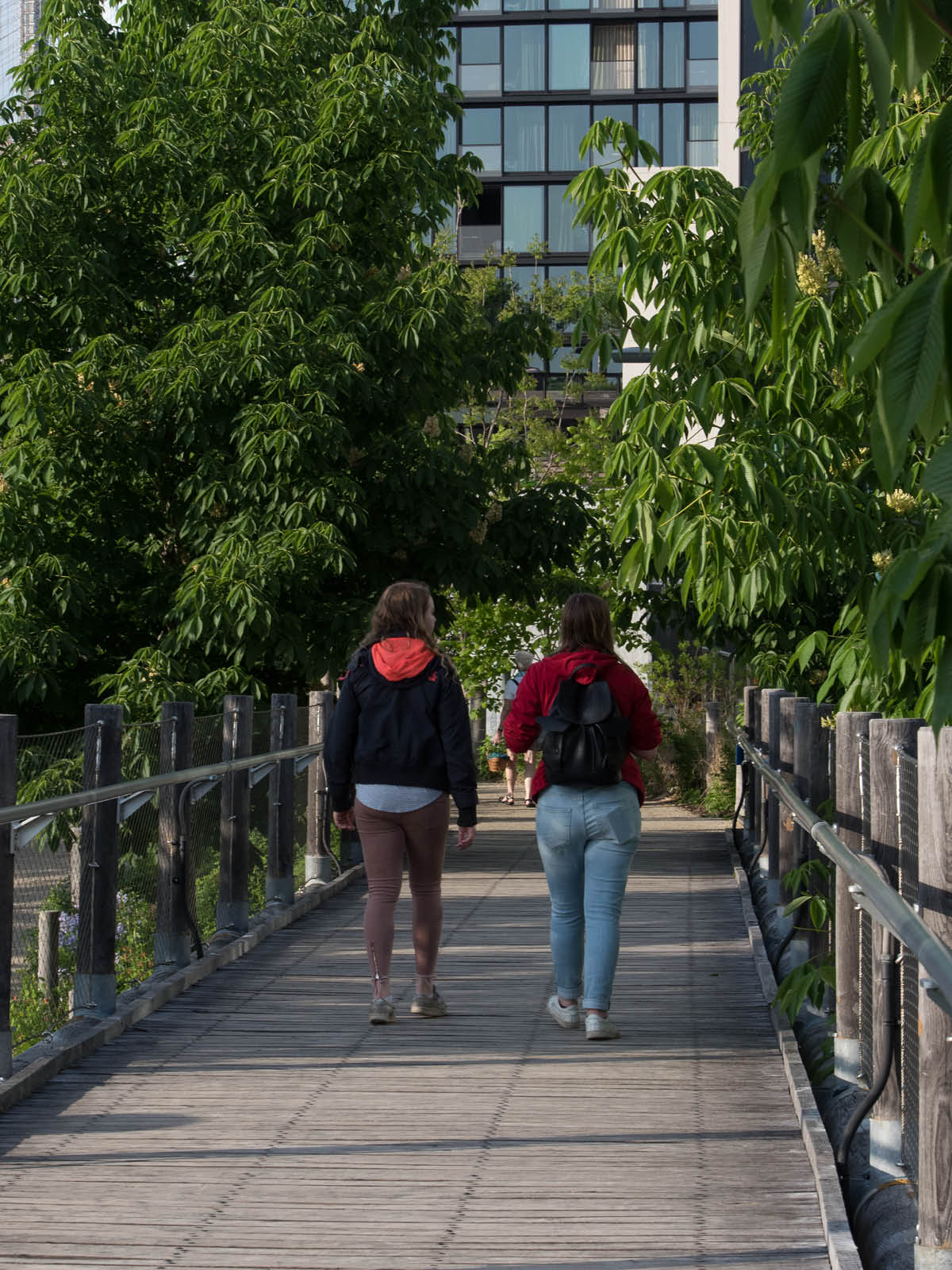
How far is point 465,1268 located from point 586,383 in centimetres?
3240

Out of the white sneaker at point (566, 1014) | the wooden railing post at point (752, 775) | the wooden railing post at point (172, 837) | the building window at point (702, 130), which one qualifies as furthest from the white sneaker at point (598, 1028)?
the building window at point (702, 130)

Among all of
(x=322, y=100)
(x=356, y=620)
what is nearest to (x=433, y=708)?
(x=356, y=620)

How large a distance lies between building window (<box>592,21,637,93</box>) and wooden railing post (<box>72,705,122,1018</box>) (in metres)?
46.7

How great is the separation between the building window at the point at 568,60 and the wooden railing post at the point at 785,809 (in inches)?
1722

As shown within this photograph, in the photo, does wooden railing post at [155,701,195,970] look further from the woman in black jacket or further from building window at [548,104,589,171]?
building window at [548,104,589,171]

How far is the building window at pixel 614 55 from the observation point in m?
50.8

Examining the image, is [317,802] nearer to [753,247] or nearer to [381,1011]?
[381,1011]

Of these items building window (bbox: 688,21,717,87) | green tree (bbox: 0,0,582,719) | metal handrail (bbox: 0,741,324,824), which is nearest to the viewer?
metal handrail (bbox: 0,741,324,824)

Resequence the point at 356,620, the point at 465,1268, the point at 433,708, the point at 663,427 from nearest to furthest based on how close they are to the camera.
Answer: the point at 465,1268 → the point at 663,427 → the point at 433,708 → the point at 356,620

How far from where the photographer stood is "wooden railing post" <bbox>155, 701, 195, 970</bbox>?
870 centimetres

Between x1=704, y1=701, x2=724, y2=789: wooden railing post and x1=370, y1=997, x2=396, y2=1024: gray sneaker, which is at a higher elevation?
x1=704, y1=701, x2=724, y2=789: wooden railing post

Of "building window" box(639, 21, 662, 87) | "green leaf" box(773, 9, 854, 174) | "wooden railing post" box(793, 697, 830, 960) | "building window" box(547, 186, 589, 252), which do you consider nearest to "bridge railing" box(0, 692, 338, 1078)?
"wooden railing post" box(793, 697, 830, 960)

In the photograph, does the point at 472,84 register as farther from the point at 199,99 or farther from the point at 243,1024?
the point at 243,1024

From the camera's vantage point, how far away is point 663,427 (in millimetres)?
7273
